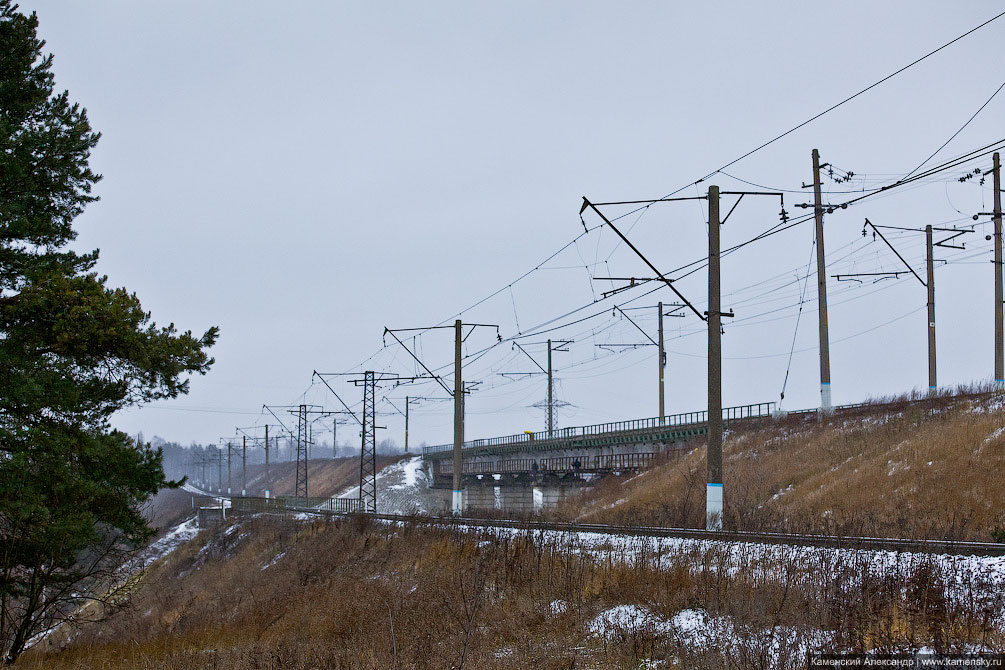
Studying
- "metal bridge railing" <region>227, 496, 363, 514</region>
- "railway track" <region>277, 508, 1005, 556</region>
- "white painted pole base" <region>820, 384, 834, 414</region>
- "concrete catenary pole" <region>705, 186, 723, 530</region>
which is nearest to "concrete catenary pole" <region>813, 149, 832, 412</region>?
"white painted pole base" <region>820, 384, 834, 414</region>

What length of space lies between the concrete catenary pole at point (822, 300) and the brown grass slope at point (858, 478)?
3.87 ft

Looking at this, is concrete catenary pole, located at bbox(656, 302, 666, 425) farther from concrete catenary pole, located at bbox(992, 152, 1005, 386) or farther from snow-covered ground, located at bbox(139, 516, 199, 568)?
snow-covered ground, located at bbox(139, 516, 199, 568)

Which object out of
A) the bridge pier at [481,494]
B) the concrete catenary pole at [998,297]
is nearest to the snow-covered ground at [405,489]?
the bridge pier at [481,494]

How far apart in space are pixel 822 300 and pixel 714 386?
1758cm

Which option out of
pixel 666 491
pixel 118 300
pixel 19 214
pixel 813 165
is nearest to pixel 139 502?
pixel 118 300

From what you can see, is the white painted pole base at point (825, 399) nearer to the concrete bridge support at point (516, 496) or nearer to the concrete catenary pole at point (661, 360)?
the concrete catenary pole at point (661, 360)

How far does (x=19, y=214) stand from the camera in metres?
17.9

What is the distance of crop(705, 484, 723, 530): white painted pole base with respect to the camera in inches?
770

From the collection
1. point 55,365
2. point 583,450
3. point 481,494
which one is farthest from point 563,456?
point 55,365

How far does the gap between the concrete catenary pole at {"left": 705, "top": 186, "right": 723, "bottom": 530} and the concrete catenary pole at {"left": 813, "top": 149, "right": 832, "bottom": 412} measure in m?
15.3

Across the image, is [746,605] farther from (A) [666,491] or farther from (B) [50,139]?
(A) [666,491]

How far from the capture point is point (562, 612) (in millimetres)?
13023

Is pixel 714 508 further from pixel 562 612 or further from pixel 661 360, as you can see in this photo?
pixel 661 360

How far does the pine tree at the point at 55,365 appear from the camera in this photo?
16281mm
